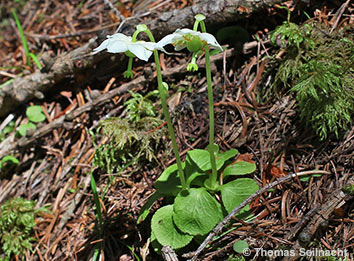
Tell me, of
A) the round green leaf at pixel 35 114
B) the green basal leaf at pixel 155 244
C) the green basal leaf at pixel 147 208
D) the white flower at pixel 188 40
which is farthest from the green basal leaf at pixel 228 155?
the round green leaf at pixel 35 114

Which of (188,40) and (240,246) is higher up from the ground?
(188,40)

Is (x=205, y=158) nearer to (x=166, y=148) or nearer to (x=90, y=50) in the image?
(x=166, y=148)

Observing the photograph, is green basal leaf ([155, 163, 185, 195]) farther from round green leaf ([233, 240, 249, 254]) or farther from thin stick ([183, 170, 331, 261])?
round green leaf ([233, 240, 249, 254])

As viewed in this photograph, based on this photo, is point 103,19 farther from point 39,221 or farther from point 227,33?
point 39,221

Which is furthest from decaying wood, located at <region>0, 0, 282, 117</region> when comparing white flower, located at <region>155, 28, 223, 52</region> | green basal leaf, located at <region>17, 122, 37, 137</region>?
white flower, located at <region>155, 28, 223, 52</region>

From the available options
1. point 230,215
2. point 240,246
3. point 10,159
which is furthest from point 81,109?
point 240,246

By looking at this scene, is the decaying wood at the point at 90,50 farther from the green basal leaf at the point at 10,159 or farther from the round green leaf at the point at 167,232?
the round green leaf at the point at 167,232
